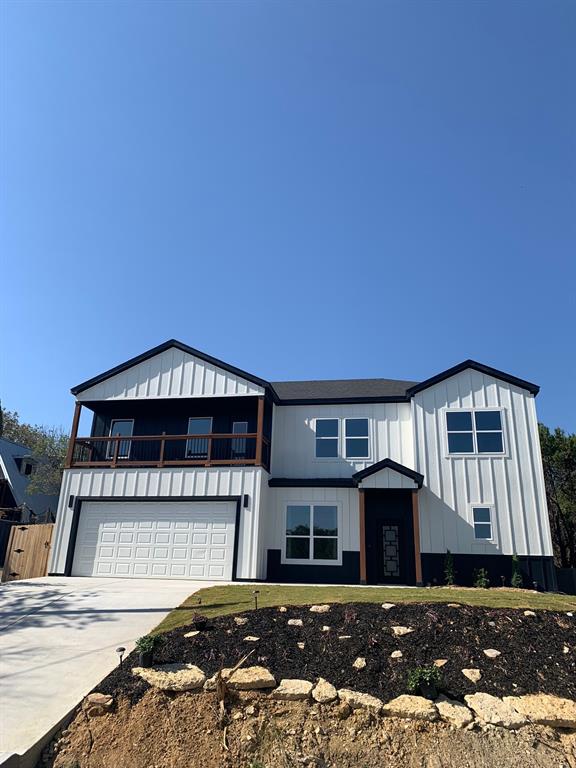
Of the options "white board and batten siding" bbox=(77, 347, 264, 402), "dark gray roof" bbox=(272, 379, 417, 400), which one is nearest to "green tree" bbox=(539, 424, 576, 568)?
"dark gray roof" bbox=(272, 379, 417, 400)

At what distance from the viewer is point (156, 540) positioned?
16.3m

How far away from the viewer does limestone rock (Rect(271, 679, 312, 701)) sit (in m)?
5.34

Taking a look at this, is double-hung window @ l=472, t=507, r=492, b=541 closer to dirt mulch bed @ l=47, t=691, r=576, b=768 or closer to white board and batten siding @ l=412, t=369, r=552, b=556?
white board and batten siding @ l=412, t=369, r=552, b=556

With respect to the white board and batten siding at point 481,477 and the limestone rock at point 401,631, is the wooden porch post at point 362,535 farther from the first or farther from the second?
the limestone rock at point 401,631

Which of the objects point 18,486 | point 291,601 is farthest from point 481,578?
point 18,486

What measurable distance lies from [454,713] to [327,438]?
514 inches

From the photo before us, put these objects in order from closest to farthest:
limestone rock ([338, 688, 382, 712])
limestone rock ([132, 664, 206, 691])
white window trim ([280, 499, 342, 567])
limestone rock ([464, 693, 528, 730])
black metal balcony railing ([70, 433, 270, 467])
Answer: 1. limestone rock ([464, 693, 528, 730])
2. limestone rock ([338, 688, 382, 712])
3. limestone rock ([132, 664, 206, 691])
4. white window trim ([280, 499, 342, 567])
5. black metal balcony railing ([70, 433, 270, 467])

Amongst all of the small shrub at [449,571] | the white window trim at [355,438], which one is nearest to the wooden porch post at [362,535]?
the white window trim at [355,438]

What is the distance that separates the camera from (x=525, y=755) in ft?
15.3

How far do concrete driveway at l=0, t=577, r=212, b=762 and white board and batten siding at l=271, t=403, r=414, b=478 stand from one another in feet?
18.9

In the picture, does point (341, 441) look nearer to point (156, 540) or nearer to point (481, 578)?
point (481, 578)

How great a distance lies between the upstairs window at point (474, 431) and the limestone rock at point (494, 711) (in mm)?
11586

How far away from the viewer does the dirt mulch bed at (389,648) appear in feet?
18.6

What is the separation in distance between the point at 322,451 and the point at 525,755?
13332 mm
